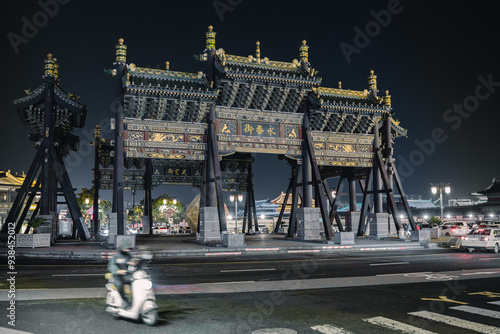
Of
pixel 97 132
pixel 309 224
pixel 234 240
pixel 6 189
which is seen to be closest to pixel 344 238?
pixel 309 224

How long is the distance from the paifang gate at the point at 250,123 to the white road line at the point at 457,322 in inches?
674

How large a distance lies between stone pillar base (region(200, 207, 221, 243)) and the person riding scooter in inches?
688

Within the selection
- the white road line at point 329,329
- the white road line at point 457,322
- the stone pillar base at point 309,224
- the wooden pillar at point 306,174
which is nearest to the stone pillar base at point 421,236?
the stone pillar base at point 309,224

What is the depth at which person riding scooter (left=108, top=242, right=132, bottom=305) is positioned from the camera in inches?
271

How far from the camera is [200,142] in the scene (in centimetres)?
2583

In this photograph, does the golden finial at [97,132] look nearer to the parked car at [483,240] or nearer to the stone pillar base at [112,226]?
the stone pillar base at [112,226]

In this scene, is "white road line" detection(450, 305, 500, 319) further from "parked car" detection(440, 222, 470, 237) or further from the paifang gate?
"parked car" detection(440, 222, 470, 237)

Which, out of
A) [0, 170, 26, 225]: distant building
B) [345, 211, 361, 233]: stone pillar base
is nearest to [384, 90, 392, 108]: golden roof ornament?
[345, 211, 361, 233]: stone pillar base

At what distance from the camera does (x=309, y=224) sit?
2675 centimetres

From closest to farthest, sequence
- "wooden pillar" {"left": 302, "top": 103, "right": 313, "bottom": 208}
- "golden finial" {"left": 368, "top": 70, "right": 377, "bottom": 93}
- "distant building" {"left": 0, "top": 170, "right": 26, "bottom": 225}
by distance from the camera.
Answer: "wooden pillar" {"left": 302, "top": 103, "right": 313, "bottom": 208} < "golden finial" {"left": 368, "top": 70, "right": 377, "bottom": 93} < "distant building" {"left": 0, "top": 170, "right": 26, "bottom": 225}

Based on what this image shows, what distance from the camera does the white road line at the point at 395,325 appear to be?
6059 mm

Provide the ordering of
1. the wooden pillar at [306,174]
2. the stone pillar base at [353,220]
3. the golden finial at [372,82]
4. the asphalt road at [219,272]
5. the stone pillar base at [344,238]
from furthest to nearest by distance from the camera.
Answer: the stone pillar base at [353,220] → the golden finial at [372,82] → the wooden pillar at [306,174] → the stone pillar base at [344,238] → the asphalt road at [219,272]

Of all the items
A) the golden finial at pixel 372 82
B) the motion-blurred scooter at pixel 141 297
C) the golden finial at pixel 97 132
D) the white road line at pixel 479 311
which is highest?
the golden finial at pixel 372 82

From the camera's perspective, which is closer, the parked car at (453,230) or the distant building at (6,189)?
the parked car at (453,230)
